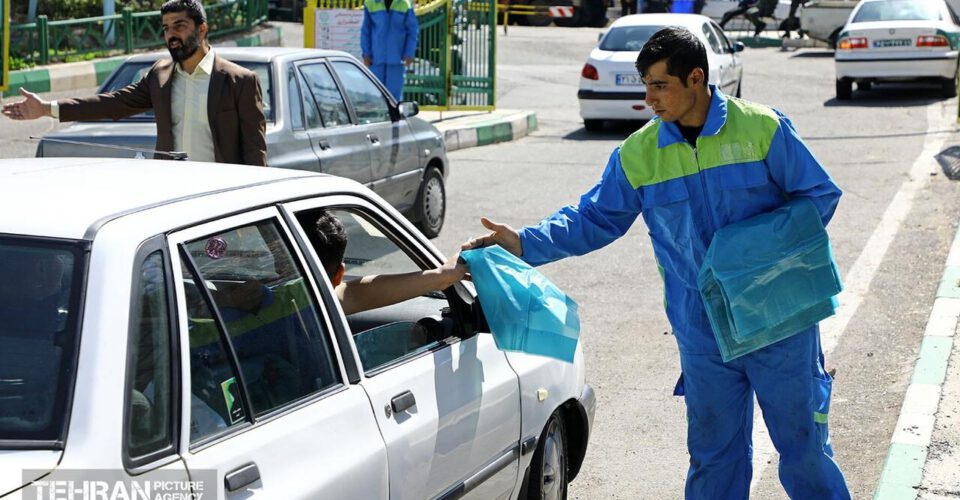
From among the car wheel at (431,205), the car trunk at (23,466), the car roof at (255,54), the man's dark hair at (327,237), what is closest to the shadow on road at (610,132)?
the car wheel at (431,205)

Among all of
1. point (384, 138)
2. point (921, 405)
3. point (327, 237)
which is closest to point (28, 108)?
point (327, 237)

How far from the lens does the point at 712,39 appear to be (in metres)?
18.3

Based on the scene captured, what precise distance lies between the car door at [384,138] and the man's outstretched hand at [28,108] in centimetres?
345

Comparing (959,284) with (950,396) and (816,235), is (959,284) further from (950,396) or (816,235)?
(816,235)

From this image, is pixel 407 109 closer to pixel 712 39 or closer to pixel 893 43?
pixel 712 39

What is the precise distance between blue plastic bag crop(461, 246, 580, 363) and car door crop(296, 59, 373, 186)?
467cm

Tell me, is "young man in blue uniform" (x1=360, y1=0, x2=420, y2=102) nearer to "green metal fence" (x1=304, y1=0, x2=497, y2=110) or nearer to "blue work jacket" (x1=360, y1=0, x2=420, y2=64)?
"blue work jacket" (x1=360, y1=0, x2=420, y2=64)

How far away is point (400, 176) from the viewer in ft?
32.0

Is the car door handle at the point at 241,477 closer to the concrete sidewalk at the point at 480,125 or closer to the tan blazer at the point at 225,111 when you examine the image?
→ the tan blazer at the point at 225,111

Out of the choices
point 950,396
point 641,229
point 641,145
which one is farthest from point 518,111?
point 641,145

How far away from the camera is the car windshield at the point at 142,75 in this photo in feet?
27.7

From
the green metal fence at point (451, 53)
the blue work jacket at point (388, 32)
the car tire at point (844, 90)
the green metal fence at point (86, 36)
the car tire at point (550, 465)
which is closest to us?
the car tire at point (550, 465)

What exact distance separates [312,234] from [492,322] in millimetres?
644

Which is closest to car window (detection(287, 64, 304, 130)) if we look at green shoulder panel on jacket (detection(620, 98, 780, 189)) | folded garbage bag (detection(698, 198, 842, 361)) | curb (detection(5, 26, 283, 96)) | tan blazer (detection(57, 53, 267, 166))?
tan blazer (detection(57, 53, 267, 166))
